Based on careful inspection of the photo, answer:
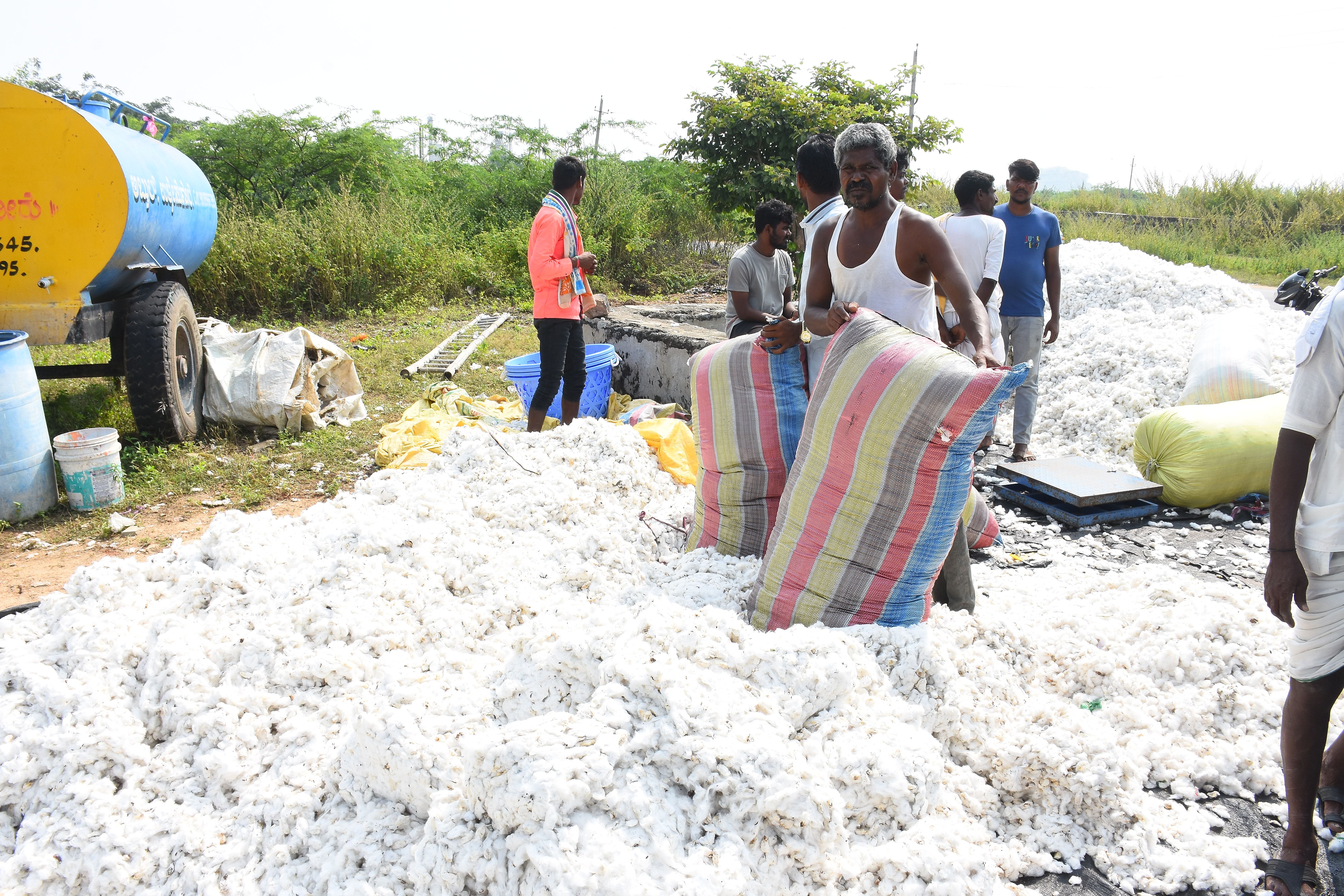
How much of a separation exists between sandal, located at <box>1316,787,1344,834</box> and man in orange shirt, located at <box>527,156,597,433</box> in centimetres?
374

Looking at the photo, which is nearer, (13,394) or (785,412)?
(785,412)

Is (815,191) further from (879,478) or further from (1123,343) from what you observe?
(1123,343)

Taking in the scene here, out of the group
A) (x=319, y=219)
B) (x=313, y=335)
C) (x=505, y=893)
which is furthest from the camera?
(x=319, y=219)

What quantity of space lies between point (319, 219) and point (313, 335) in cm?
600

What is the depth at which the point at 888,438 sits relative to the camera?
225 centimetres

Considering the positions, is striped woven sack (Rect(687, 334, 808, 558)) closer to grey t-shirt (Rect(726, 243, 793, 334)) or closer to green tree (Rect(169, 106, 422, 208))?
grey t-shirt (Rect(726, 243, 793, 334))

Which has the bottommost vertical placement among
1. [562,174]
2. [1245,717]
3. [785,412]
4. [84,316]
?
[1245,717]

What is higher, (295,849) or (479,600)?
(479,600)

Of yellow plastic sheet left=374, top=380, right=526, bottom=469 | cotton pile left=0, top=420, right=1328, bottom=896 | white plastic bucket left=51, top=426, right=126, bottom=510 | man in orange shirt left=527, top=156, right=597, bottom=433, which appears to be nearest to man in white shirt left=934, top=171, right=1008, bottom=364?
man in orange shirt left=527, top=156, right=597, bottom=433

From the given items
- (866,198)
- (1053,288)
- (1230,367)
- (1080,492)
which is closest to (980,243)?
(1053,288)

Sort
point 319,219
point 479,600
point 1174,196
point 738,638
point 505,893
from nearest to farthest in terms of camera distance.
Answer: point 505,893 < point 738,638 < point 479,600 < point 319,219 < point 1174,196

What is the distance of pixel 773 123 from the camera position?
383 inches

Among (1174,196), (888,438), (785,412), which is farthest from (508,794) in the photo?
(1174,196)

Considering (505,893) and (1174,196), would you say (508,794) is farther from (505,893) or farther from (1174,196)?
(1174,196)
